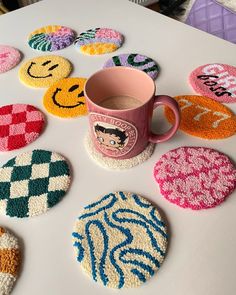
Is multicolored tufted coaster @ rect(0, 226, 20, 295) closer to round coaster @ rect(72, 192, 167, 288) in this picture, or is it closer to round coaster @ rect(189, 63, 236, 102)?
round coaster @ rect(72, 192, 167, 288)

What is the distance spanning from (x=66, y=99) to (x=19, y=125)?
3.7 inches

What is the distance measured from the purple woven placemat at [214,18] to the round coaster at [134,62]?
529 mm

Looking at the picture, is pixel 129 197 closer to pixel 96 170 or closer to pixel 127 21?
pixel 96 170

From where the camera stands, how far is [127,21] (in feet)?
2.50

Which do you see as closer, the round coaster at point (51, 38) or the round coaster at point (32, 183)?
the round coaster at point (32, 183)

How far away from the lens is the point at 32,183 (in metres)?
0.43

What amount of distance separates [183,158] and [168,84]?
0.62 ft

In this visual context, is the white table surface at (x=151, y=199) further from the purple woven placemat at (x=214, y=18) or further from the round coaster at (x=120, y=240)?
the purple woven placemat at (x=214, y=18)

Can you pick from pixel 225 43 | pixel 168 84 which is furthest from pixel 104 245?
pixel 225 43

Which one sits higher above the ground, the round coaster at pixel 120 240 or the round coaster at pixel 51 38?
the round coaster at pixel 51 38

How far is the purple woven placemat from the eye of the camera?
102 centimetres

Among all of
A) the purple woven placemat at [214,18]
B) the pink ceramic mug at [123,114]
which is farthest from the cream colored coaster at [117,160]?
the purple woven placemat at [214,18]

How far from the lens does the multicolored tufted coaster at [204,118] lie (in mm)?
490

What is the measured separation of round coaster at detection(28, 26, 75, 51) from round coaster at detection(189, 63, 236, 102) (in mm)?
282
